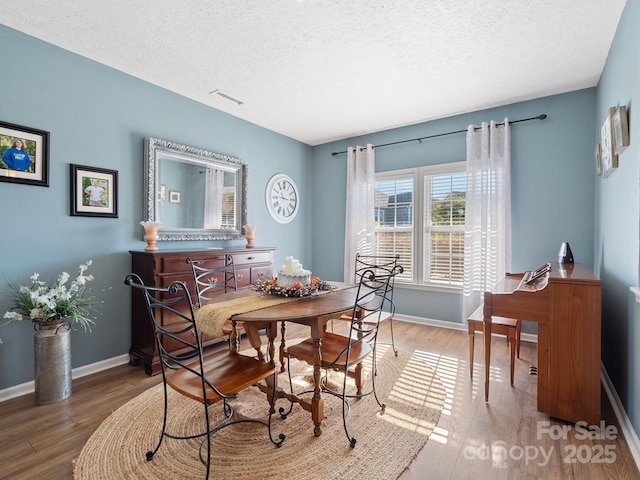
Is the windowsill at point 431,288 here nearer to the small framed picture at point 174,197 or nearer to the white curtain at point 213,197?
the white curtain at point 213,197

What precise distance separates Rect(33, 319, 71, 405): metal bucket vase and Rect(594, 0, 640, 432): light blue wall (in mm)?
3608

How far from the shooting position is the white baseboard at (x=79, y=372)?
2270 millimetres

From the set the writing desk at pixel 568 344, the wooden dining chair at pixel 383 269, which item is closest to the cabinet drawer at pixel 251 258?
the wooden dining chair at pixel 383 269

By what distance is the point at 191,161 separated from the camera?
3.40 meters

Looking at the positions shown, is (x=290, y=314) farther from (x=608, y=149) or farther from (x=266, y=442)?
(x=608, y=149)

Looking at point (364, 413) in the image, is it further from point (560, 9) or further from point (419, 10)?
point (560, 9)

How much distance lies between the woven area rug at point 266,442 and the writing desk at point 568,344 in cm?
71

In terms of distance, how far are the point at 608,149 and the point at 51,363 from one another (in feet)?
14.4

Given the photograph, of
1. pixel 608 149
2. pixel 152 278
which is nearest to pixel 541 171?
pixel 608 149

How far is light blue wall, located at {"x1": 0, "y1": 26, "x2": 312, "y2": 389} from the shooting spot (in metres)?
2.30

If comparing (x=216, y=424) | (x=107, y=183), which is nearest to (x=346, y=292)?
(x=216, y=424)

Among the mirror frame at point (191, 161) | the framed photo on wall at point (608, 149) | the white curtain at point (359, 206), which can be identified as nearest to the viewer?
→ the framed photo on wall at point (608, 149)

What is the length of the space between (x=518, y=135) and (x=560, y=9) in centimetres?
158

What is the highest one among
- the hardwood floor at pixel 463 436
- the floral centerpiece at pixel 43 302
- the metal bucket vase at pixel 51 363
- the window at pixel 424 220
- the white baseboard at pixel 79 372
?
the window at pixel 424 220
